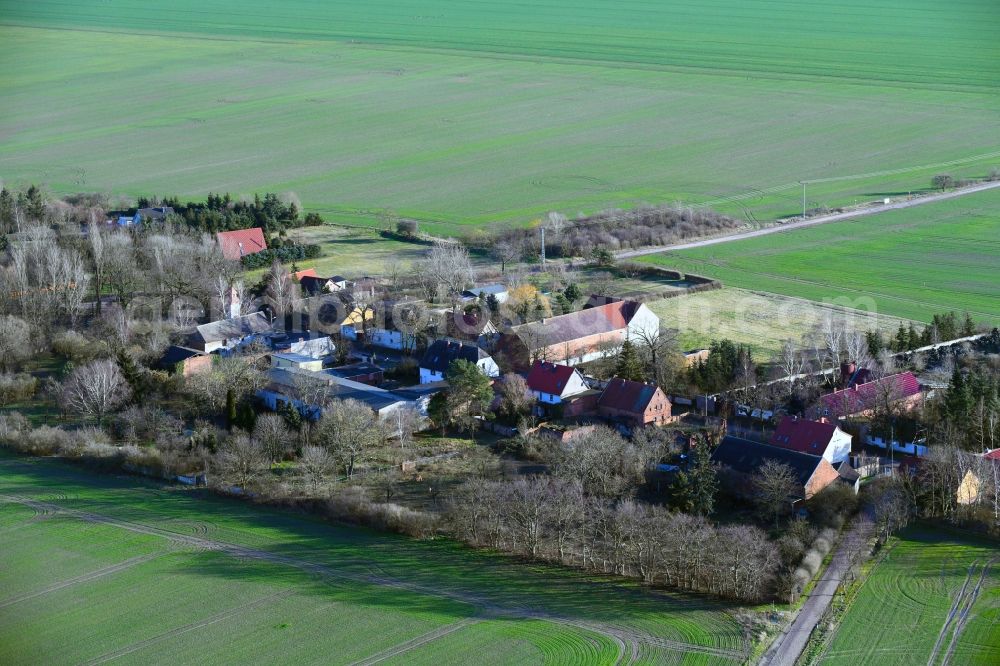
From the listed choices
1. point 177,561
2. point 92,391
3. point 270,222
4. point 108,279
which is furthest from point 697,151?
point 177,561

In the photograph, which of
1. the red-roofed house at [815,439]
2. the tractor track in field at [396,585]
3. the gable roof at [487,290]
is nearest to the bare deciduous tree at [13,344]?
the tractor track in field at [396,585]

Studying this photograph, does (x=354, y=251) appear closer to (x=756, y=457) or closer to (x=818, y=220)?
(x=818, y=220)

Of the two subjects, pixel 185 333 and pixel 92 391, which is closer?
pixel 92 391

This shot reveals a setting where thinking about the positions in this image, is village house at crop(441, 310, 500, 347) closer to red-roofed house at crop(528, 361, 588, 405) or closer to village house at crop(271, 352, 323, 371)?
red-roofed house at crop(528, 361, 588, 405)

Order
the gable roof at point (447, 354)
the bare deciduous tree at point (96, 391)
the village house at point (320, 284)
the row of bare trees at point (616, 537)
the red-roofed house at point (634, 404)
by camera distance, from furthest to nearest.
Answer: the village house at point (320, 284) → the gable roof at point (447, 354) → the bare deciduous tree at point (96, 391) → the red-roofed house at point (634, 404) → the row of bare trees at point (616, 537)

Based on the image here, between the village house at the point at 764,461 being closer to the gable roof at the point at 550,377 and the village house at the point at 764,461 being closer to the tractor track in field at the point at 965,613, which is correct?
the tractor track in field at the point at 965,613

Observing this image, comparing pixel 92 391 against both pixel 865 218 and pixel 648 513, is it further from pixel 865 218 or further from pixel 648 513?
pixel 865 218
